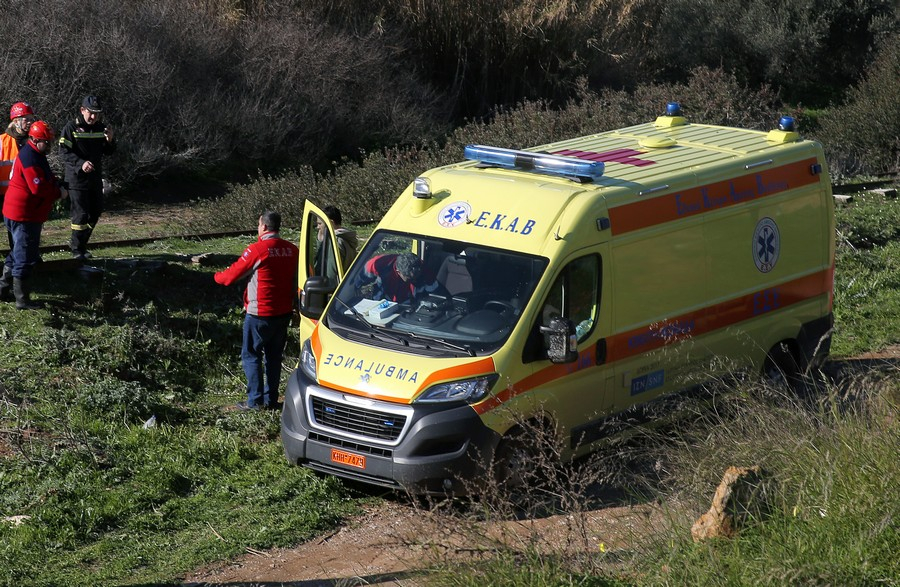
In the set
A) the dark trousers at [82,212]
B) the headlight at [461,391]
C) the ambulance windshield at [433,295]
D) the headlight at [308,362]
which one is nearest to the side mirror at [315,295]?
the ambulance windshield at [433,295]

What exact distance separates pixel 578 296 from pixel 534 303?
1.53 feet

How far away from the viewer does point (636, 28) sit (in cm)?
3322

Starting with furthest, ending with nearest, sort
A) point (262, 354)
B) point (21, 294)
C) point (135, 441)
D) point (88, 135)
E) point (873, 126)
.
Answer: point (873, 126) → point (88, 135) → point (21, 294) → point (262, 354) → point (135, 441)

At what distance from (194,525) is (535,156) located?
3752mm

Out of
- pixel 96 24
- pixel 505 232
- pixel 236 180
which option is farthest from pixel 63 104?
pixel 505 232

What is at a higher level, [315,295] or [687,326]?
[315,295]

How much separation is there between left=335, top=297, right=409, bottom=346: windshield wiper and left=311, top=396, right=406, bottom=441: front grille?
22.4 inches

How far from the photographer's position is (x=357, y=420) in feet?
25.4

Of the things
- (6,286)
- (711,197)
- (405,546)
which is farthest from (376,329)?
(6,286)

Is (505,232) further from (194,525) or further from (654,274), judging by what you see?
(194,525)

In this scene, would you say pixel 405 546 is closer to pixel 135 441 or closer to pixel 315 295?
pixel 315 295

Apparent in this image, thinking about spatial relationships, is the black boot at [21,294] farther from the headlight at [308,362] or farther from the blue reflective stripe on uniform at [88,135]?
the headlight at [308,362]

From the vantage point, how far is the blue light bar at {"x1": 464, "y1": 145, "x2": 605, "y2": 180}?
8.58 m

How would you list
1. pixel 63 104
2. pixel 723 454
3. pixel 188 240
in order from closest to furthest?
pixel 723 454 < pixel 188 240 < pixel 63 104
